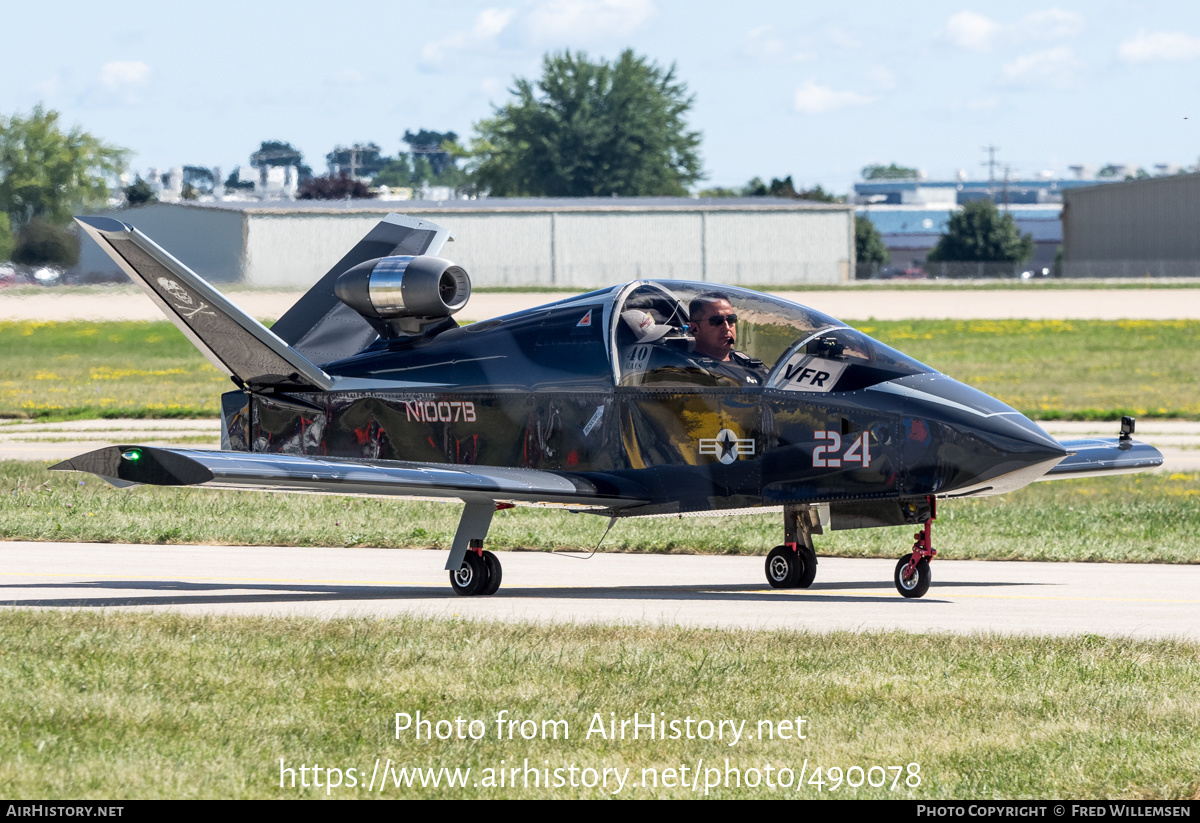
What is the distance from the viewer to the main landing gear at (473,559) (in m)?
13.4

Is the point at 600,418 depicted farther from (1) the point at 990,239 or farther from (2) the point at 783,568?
(1) the point at 990,239

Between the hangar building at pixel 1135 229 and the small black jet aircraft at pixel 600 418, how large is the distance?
341 ft

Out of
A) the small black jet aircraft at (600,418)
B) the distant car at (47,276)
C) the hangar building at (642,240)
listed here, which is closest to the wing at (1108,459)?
the small black jet aircraft at (600,418)

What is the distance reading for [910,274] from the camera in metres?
143

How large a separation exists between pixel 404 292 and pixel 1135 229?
115 m

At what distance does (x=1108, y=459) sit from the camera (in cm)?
1458

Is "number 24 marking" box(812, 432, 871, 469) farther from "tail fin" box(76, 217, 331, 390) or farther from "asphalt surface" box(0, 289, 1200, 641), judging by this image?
"tail fin" box(76, 217, 331, 390)

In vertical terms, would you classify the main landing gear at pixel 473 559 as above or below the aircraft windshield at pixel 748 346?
below

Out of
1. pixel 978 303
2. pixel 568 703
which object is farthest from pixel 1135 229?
pixel 568 703

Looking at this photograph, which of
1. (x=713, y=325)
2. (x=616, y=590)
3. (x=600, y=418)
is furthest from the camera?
(x=616, y=590)

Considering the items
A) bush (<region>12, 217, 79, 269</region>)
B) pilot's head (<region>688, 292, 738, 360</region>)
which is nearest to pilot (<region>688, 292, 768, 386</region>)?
pilot's head (<region>688, 292, 738, 360</region>)

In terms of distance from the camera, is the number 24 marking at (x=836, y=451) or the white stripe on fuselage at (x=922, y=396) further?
the number 24 marking at (x=836, y=451)

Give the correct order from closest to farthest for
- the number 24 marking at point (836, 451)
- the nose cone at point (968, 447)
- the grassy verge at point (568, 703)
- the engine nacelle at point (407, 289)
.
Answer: the grassy verge at point (568, 703) < the nose cone at point (968, 447) < the number 24 marking at point (836, 451) < the engine nacelle at point (407, 289)

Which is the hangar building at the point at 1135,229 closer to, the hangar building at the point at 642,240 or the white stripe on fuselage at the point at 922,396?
the hangar building at the point at 642,240
